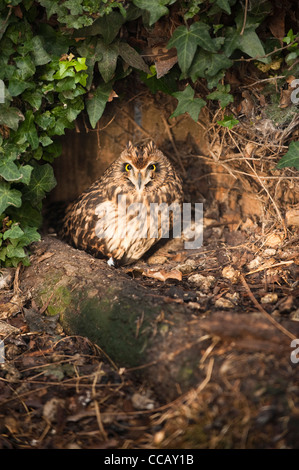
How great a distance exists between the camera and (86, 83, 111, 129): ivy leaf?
10.9ft

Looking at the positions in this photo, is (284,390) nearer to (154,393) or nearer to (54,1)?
(154,393)

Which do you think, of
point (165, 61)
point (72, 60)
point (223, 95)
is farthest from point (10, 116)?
point (223, 95)

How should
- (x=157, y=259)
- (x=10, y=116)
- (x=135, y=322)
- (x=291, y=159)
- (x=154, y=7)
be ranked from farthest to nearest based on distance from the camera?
(x=157, y=259)
(x=10, y=116)
(x=291, y=159)
(x=154, y=7)
(x=135, y=322)

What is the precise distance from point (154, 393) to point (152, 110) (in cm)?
304

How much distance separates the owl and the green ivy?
559mm

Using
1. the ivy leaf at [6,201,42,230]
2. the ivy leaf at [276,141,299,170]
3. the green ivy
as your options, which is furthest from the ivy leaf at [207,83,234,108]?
the ivy leaf at [6,201,42,230]

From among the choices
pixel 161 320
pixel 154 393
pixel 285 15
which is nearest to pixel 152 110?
pixel 285 15

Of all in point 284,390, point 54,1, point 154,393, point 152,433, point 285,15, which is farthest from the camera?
point 285,15

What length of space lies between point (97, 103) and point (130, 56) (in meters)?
0.41

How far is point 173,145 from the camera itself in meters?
4.51

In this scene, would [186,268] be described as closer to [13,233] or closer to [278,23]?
[13,233]

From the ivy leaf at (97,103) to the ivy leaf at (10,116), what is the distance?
0.52m

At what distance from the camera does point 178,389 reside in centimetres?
203

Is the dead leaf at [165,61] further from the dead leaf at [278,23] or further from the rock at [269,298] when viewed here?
the rock at [269,298]
